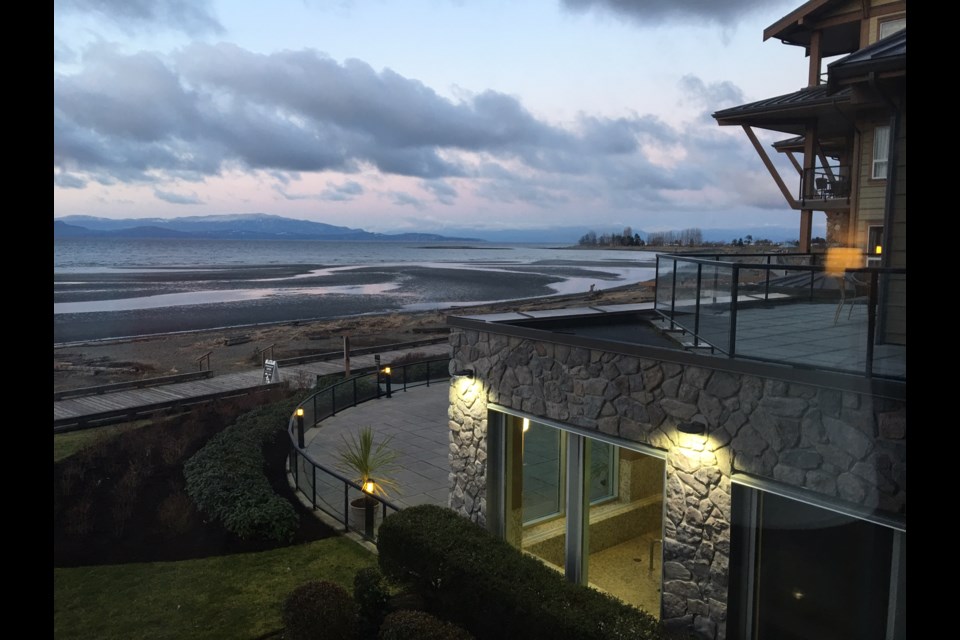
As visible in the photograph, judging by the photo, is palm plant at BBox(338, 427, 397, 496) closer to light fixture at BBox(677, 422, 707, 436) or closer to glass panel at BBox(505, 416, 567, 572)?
glass panel at BBox(505, 416, 567, 572)

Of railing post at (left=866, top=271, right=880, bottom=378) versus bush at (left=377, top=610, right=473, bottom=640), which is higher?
railing post at (left=866, top=271, right=880, bottom=378)

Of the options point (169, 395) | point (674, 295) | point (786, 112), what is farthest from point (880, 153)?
point (169, 395)

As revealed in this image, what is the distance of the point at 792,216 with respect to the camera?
10672 millimetres

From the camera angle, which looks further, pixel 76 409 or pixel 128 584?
pixel 76 409

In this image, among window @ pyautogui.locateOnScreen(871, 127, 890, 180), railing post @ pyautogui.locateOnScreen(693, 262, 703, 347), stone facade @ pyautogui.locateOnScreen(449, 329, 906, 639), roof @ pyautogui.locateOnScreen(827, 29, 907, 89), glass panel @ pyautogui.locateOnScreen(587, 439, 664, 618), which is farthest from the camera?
window @ pyautogui.locateOnScreen(871, 127, 890, 180)

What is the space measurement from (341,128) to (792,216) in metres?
7.88

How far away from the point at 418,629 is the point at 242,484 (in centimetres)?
515

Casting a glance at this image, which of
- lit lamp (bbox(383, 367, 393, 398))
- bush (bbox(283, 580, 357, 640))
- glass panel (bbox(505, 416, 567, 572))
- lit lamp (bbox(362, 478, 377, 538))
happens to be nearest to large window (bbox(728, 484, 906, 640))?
glass panel (bbox(505, 416, 567, 572))

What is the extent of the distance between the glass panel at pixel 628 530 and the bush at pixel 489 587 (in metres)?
0.58

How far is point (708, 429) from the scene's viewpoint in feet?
14.7

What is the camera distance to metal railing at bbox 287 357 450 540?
7879 millimetres
